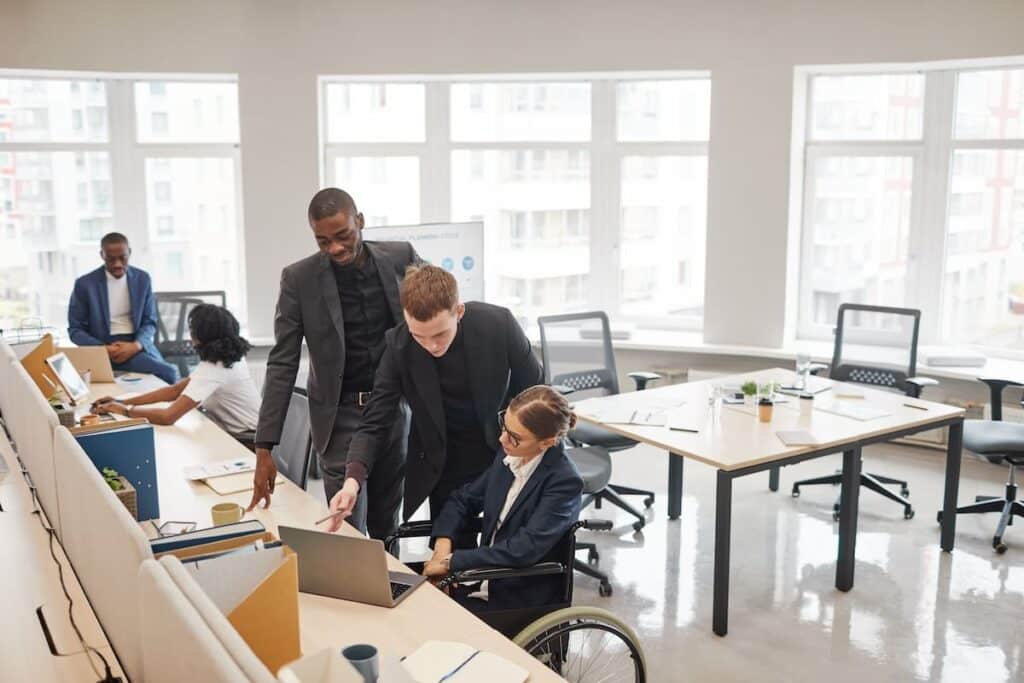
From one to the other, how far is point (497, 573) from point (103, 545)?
→ 109cm

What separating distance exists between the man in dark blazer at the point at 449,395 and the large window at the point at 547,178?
425 cm

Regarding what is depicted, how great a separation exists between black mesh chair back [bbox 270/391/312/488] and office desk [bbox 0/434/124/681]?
Answer: 94cm

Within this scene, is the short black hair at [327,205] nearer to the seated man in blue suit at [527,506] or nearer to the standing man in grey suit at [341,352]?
the standing man in grey suit at [341,352]

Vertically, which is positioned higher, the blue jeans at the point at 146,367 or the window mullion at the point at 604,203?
the window mullion at the point at 604,203

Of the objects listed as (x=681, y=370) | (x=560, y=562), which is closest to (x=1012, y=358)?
(x=681, y=370)

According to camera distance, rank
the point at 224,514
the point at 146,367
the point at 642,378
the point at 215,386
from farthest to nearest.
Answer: the point at 146,367 < the point at 642,378 < the point at 215,386 < the point at 224,514

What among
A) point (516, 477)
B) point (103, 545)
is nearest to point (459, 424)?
point (516, 477)

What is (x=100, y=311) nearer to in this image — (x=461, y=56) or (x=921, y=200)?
(x=461, y=56)

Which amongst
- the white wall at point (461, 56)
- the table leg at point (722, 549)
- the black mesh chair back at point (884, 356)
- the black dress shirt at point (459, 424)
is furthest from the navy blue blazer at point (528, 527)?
the white wall at point (461, 56)

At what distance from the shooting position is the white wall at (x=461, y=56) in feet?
21.3

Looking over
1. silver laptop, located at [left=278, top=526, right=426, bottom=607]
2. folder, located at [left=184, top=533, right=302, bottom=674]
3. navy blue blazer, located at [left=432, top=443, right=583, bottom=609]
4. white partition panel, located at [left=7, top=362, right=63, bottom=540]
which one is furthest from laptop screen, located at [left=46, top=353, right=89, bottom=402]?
folder, located at [left=184, top=533, right=302, bottom=674]

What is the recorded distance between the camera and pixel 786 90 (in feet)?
21.0

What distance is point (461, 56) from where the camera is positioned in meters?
6.84

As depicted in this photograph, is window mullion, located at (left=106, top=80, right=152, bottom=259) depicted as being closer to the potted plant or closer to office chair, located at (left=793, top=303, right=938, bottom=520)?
the potted plant
